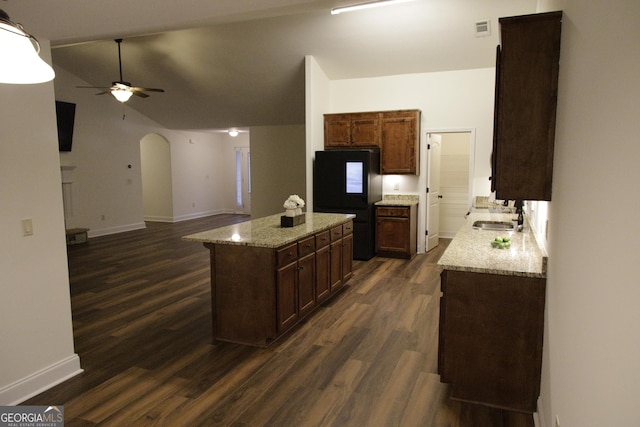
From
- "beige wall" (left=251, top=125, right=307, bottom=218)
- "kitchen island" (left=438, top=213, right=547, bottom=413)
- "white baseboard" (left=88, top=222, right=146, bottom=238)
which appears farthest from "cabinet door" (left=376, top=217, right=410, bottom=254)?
"white baseboard" (left=88, top=222, right=146, bottom=238)

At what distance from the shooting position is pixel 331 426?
237 cm

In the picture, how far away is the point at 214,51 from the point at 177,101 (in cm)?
255

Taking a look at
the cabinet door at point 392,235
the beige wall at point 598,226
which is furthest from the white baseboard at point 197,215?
the beige wall at point 598,226

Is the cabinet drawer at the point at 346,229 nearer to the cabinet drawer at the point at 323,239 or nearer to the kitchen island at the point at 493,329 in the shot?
the cabinet drawer at the point at 323,239

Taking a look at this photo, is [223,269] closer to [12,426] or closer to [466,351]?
[12,426]

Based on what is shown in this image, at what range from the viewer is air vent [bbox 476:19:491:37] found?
5.06m

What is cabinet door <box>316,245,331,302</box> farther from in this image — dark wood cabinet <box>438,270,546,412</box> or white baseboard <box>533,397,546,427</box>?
white baseboard <box>533,397,546,427</box>

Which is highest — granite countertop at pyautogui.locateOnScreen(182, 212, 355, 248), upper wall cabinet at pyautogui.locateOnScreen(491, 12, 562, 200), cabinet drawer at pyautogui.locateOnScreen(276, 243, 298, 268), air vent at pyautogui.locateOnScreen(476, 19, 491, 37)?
air vent at pyautogui.locateOnScreen(476, 19, 491, 37)

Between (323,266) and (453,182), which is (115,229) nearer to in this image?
(323,266)

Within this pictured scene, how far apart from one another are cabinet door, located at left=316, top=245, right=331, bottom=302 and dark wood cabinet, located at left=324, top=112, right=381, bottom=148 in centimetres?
297

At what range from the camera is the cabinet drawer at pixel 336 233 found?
4.42m

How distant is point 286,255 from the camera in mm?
3434

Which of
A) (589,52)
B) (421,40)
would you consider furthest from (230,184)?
(589,52)

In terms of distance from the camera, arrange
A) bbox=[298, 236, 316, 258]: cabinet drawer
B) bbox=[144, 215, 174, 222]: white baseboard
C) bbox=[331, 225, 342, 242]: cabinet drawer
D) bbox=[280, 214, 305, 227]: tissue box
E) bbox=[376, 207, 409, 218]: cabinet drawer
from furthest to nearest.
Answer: bbox=[144, 215, 174, 222]: white baseboard → bbox=[376, 207, 409, 218]: cabinet drawer → bbox=[331, 225, 342, 242]: cabinet drawer → bbox=[280, 214, 305, 227]: tissue box → bbox=[298, 236, 316, 258]: cabinet drawer
